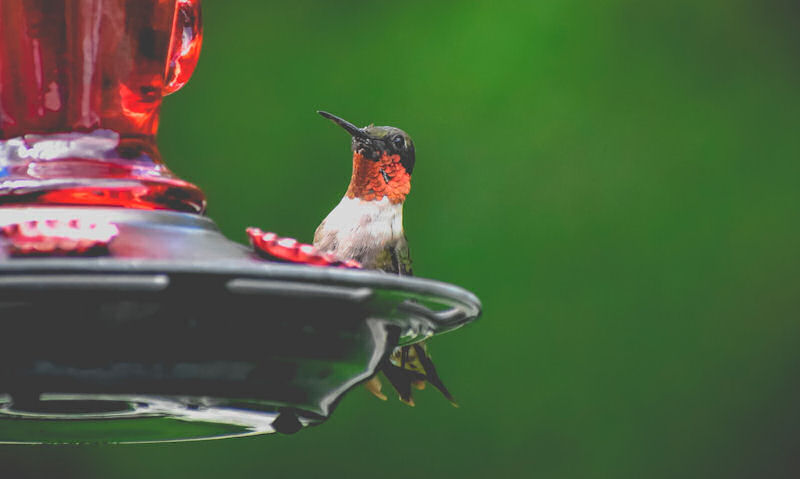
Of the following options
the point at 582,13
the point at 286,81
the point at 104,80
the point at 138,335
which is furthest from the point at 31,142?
the point at 582,13

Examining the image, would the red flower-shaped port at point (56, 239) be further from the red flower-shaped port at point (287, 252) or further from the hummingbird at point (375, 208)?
the hummingbird at point (375, 208)

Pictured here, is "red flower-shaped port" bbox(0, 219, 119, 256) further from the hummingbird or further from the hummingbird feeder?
the hummingbird

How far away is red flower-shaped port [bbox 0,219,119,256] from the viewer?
67 cm

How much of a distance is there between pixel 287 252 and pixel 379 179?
1489 millimetres

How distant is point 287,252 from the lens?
0.79 meters

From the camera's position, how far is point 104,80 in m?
0.92

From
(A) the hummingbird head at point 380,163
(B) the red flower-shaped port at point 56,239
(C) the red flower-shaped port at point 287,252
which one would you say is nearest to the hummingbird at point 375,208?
(A) the hummingbird head at point 380,163

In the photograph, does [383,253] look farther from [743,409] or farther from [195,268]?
[743,409]

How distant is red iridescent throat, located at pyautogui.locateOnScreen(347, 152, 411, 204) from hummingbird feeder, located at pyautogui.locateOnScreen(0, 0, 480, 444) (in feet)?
4.04

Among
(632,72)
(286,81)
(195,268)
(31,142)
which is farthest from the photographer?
(632,72)

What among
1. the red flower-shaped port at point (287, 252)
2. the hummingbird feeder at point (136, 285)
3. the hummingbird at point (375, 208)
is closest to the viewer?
the hummingbird feeder at point (136, 285)

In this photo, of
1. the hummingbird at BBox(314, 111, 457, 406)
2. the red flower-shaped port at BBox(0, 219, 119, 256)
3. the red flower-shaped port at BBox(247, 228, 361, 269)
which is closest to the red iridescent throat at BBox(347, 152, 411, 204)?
the hummingbird at BBox(314, 111, 457, 406)

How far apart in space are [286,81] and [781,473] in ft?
7.38

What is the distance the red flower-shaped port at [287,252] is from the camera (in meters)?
0.78
